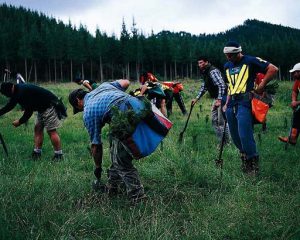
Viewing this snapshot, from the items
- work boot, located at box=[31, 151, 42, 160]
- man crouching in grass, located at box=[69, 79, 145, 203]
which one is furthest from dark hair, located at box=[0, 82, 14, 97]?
man crouching in grass, located at box=[69, 79, 145, 203]

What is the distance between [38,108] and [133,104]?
4.28 meters

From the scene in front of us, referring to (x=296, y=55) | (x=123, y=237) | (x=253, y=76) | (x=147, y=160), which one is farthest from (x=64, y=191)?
(x=296, y=55)

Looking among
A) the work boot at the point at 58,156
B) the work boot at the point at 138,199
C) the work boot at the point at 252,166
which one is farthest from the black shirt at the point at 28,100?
the work boot at the point at 252,166

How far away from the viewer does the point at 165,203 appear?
5027mm

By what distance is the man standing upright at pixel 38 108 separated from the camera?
26.9 feet

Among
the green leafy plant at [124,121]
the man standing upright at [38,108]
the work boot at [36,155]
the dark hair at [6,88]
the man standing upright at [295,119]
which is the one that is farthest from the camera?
the man standing upright at [295,119]

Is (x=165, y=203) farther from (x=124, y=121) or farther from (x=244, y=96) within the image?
(x=244, y=96)

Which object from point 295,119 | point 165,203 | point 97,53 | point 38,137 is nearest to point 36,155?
point 38,137

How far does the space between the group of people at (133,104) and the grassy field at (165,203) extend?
1.17ft

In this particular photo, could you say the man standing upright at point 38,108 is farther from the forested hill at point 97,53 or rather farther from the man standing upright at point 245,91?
the forested hill at point 97,53

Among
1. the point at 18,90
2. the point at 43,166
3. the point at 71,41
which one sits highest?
the point at 71,41

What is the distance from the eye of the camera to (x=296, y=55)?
286 ft

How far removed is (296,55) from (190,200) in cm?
8888

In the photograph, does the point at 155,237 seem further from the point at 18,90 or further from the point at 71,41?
the point at 71,41
